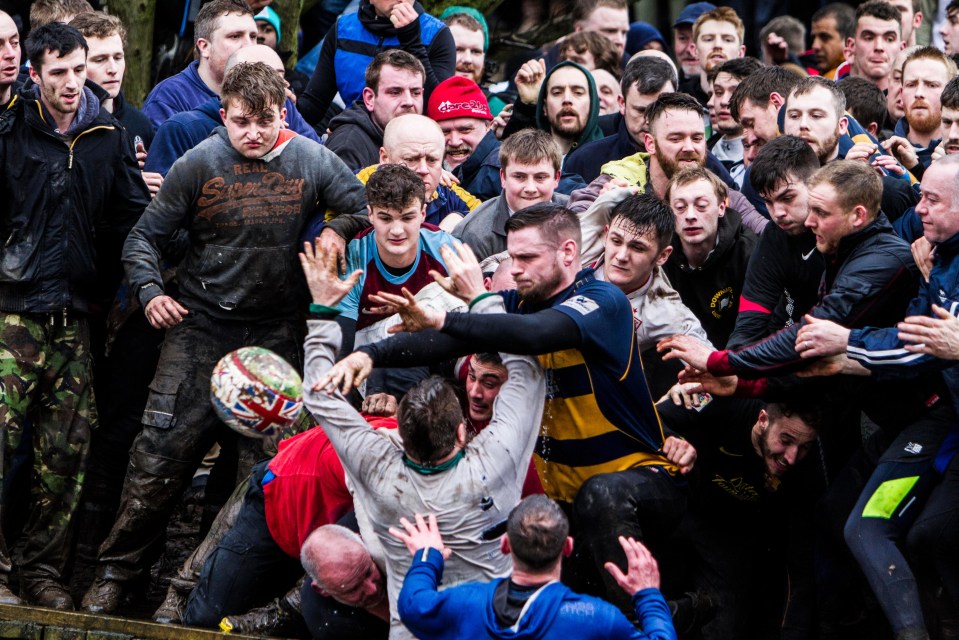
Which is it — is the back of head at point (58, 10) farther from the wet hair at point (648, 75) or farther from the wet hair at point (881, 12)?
the wet hair at point (881, 12)

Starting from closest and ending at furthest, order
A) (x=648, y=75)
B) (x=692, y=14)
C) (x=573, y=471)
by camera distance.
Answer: (x=573, y=471)
(x=648, y=75)
(x=692, y=14)

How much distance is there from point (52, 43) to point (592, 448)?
398cm

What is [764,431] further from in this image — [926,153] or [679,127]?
[926,153]

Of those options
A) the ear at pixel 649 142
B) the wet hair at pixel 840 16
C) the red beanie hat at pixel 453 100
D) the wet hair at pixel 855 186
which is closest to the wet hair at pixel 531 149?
the ear at pixel 649 142

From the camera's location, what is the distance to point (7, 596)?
862 cm

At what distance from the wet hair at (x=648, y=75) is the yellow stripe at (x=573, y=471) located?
11.2ft

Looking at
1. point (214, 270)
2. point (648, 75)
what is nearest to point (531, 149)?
point (648, 75)

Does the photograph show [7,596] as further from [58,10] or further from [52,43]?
[58,10]

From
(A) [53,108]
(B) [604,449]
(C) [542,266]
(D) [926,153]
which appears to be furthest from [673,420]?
(A) [53,108]

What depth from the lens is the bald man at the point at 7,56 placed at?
349 inches

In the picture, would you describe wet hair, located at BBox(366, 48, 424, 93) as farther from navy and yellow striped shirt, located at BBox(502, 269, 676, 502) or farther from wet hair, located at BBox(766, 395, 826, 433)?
wet hair, located at BBox(766, 395, 826, 433)

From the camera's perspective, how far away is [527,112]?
37.4 ft

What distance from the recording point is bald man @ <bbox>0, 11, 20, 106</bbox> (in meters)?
8.87

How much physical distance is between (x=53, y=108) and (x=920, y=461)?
5.28 meters
